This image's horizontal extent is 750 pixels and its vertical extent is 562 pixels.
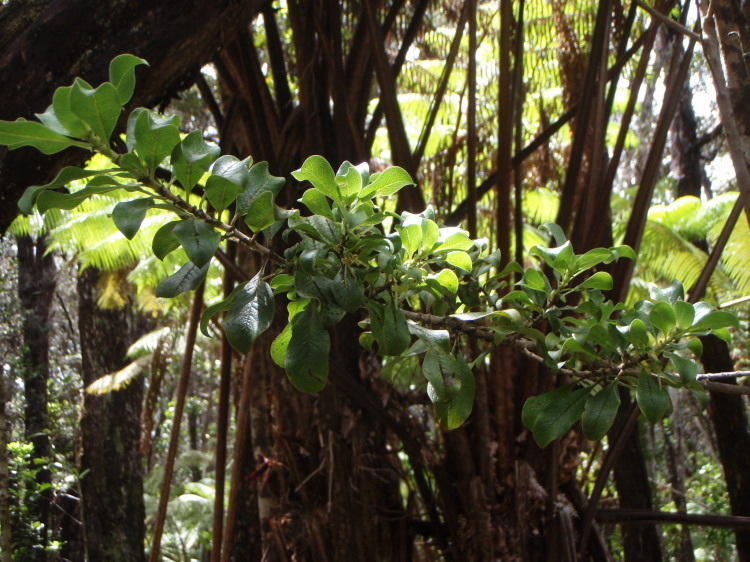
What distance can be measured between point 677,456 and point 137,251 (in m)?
4.53

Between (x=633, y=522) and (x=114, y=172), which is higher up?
(x=114, y=172)

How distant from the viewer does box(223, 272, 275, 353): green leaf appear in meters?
0.56

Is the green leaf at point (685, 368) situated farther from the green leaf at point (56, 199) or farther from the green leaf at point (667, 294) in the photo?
the green leaf at point (56, 199)

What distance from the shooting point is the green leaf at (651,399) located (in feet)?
2.11

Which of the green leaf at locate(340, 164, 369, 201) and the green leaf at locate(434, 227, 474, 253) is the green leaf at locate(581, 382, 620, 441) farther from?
the green leaf at locate(340, 164, 369, 201)

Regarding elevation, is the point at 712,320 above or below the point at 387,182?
below

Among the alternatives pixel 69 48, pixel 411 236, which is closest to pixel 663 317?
A: pixel 411 236

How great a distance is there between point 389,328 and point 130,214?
22 cm

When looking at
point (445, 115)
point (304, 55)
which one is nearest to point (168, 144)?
point (304, 55)

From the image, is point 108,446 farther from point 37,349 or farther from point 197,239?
point 197,239

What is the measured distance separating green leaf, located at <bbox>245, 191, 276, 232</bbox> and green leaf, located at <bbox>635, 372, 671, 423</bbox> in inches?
14.3

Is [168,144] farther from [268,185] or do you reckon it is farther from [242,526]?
[242,526]

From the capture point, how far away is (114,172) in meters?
0.55

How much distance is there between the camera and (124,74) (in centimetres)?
55
